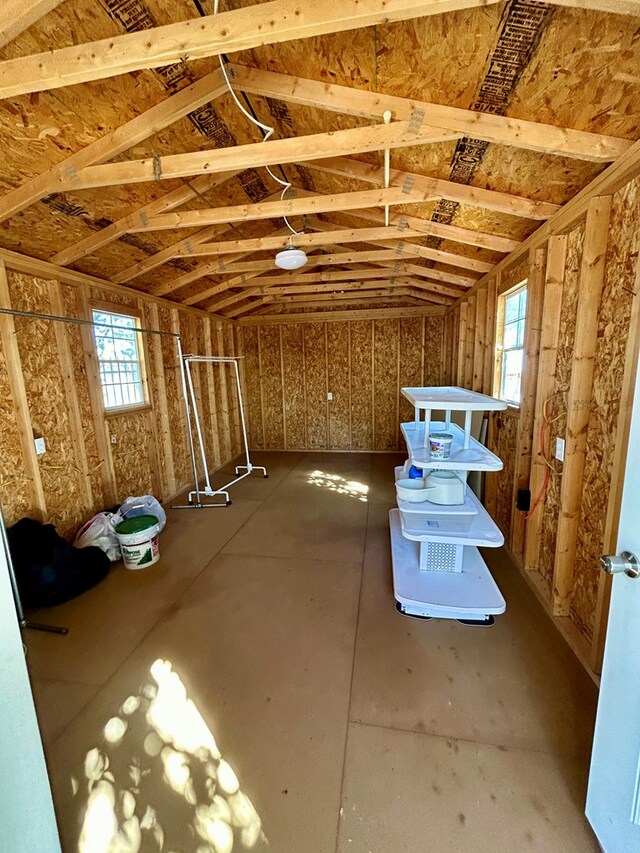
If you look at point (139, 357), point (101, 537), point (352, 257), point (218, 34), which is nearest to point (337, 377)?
point (352, 257)

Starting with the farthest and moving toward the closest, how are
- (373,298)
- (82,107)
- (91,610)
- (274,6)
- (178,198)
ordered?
(373,298) < (178,198) < (91,610) < (82,107) < (274,6)

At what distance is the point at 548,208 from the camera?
7.43 feet

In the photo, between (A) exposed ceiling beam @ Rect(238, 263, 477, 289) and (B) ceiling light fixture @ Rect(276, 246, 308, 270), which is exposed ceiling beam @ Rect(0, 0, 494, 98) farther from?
(A) exposed ceiling beam @ Rect(238, 263, 477, 289)

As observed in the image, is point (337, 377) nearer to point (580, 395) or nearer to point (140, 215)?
point (140, 215)

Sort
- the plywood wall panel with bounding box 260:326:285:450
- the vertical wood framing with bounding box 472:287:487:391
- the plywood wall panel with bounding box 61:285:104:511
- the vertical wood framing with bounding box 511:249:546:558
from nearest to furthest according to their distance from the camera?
the vertical wood framing with bounding box 511:249:546:558, the plywood wall panel with bounding box 61:285:104:511, the vertical wood framing with bounding box 472:287:487:391, the plywood wall panel with bounding box 260:326:285:450

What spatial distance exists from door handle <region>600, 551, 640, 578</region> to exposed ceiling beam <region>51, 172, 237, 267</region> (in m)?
3.27

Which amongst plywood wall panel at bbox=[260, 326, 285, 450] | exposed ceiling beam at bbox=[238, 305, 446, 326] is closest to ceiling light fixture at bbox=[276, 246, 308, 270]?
exposed ceiling beam at bbox=[238, 305, 446, 326]

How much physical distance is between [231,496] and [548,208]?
4.52 m

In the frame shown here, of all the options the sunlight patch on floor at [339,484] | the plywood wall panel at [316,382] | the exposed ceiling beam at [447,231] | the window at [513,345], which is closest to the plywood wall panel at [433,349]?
the plywood wall panel at [316,382]

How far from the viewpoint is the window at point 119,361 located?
370cm

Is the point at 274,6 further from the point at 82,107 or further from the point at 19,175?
the point at 19,175

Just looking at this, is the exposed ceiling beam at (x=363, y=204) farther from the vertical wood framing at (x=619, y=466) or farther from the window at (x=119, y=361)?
the window at (x=119, y=361)

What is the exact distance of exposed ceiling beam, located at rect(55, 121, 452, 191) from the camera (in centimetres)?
181

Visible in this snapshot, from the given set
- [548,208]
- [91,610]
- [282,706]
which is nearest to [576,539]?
[282,706]
